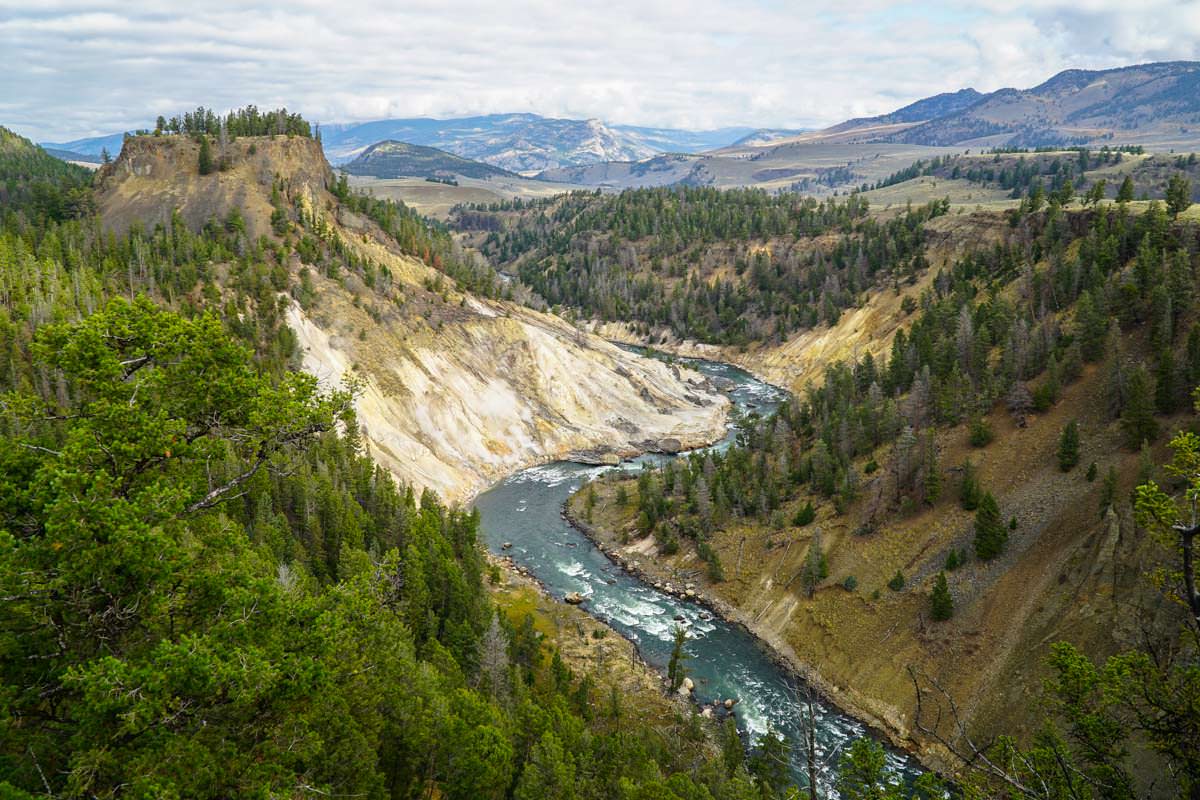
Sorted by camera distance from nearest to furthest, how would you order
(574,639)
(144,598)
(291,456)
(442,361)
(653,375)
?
(144,598) < (291,456) < (574,639) < (442,361) < (653,375)

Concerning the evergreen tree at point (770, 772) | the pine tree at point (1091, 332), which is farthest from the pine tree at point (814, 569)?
the pine tree at point (1091, 332)

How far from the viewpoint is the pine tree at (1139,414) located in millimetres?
43875

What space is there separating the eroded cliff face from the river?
5100 mm

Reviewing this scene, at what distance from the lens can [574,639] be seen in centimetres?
4819

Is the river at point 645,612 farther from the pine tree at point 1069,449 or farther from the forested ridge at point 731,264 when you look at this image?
the forested ridge at point 731,264

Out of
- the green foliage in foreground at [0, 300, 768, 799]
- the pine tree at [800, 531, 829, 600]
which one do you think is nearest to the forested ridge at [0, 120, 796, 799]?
the green foliage in foreground at [0, 300, 768, 799]

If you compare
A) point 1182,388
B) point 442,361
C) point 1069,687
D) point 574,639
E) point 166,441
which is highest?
point 166,441

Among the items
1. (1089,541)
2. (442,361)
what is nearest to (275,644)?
(1089,541)

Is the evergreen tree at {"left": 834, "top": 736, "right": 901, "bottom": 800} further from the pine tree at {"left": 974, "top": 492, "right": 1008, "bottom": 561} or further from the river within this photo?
the pine tree at {"left": 974, "top": 492, "right": 1008, "bottom": 561}

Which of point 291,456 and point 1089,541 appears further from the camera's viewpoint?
point 1089,541

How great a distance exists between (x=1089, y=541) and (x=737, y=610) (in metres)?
22.3

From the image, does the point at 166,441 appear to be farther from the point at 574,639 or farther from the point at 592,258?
the point at 592,258

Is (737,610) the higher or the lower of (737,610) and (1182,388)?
the lower

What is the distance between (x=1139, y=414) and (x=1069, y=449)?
4287mm
